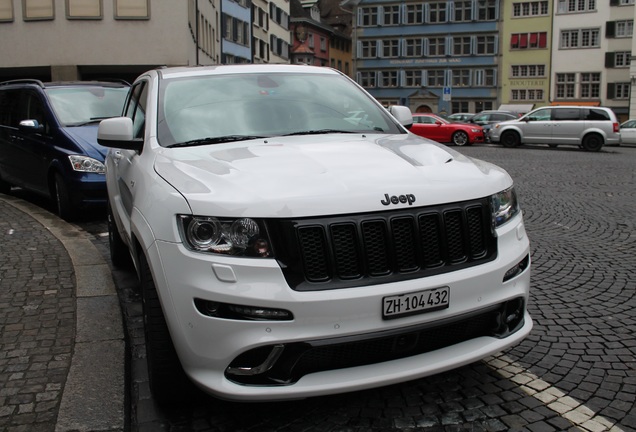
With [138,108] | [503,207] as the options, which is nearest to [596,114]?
[138,108]

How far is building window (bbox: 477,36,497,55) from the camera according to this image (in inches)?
2783

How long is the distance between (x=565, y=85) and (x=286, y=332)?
2653 inches

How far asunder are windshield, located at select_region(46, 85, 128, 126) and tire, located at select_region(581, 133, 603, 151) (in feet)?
71.7

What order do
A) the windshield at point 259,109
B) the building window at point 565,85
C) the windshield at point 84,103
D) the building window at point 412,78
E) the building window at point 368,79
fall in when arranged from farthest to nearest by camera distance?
the building window at point 368,79
the building window at point 412,78
the building window at point 565,85
the windshield at point 84,103
the windshield at point 259,109

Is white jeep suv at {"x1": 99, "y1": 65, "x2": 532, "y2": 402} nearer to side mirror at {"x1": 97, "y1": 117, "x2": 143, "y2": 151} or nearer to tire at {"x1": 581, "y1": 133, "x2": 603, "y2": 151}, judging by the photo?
side mirror at {"x1": 97, "y1": 117, "x2": 143, "y2": 151}

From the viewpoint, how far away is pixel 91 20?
32969mm

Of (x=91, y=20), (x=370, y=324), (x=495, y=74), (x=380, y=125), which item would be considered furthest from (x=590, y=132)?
(x=495, y=74)

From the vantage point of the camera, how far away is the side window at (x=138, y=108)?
15.9 ft

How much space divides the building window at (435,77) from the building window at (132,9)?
153 ft

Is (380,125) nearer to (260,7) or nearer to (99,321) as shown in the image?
(99,321)

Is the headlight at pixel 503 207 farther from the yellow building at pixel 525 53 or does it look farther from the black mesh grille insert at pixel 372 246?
the yellow building at pixel 525 53

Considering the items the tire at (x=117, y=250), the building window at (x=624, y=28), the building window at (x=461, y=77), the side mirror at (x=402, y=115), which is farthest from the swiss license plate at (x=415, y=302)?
the building window at (x=461, y=77)

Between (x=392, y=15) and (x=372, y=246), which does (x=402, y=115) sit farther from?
(x=392, y=15)

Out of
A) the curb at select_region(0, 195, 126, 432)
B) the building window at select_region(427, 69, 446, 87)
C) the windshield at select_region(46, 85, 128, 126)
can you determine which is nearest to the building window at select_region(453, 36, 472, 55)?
the building window at select_region(427, 69, 446, 87)
